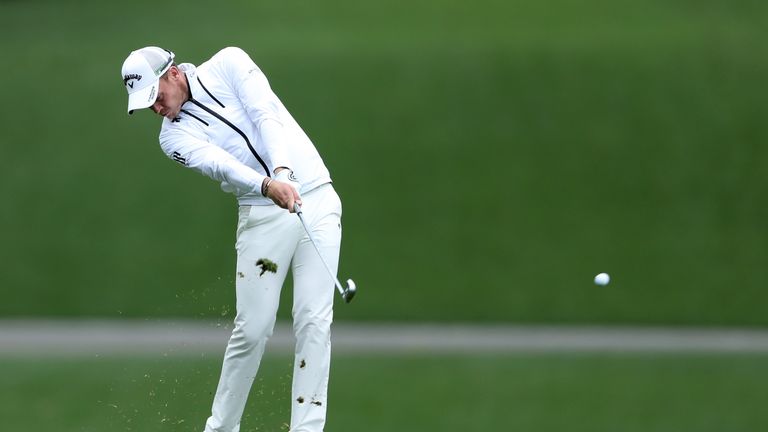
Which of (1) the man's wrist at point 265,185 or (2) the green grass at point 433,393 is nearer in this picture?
(1) the man's wrist at point 265,185

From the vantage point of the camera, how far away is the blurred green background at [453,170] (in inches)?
545

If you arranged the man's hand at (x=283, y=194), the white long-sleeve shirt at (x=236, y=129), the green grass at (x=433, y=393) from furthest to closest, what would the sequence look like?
1. the green grass at (x=433, y=393)
2. the white long-sleeve shirt at (x=236, y=129)
3. the man's hand at (x=283, y=194)

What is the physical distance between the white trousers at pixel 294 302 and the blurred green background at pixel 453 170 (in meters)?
6.81

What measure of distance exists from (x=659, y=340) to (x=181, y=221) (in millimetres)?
5384

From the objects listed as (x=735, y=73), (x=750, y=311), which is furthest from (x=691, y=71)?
(x=750, y=311)

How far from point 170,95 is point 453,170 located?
8.46m

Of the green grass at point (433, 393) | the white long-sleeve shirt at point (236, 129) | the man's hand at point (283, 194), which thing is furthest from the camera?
the green grass at point (433, 393)

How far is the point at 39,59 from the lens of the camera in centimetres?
1494

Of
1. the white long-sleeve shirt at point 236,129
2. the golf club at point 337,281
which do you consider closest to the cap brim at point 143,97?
the white long-sleeve shirt at point 236,129

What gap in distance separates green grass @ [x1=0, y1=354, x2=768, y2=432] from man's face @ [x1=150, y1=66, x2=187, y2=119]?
2.02 meters

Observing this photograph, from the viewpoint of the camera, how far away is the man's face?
19.7ft

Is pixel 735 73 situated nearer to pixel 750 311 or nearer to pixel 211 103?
pixel 750 311

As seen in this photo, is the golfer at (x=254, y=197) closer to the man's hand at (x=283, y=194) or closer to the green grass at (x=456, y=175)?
the man's hand at (x=283, y=194)

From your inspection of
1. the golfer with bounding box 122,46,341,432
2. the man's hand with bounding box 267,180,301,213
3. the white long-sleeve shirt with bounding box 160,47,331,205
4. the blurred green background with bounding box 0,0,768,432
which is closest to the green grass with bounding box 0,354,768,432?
the golfer with bounding box 122,46,341,432
